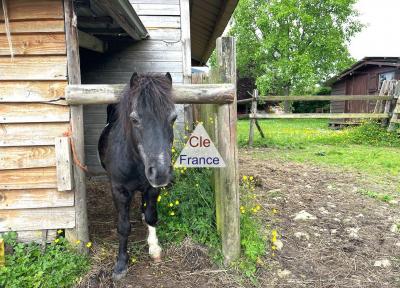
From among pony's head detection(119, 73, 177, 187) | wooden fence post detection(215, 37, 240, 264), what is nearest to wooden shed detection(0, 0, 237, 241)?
pony's head detection(119, 73, 177, 187)

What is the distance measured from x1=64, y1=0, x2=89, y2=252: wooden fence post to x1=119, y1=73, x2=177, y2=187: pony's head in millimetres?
722

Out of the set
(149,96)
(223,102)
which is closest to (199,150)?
(223,102)

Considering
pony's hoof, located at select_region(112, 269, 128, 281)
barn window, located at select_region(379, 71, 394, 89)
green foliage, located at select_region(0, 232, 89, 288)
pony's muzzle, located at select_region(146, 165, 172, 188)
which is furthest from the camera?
barn window, located at select_region(379, 71, 394, 89)

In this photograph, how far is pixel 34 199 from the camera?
305cm

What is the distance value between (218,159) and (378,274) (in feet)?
6.33

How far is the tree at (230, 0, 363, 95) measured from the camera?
25.4m

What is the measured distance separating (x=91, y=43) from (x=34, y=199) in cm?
271

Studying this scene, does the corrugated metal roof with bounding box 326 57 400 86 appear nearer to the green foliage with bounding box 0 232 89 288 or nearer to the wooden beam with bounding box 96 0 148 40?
the wooden beam with bounding box 96 0 148 40

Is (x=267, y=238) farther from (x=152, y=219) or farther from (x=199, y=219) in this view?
(x=152, y=219)

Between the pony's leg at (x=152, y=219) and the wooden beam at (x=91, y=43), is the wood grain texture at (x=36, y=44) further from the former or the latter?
the pony's leg at (x=152, y=219)

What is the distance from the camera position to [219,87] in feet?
9.37

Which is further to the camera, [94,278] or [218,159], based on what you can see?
[218,159]

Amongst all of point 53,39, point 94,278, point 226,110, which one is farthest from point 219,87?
point 94,278

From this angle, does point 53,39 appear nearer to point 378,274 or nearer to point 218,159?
point 218,159
